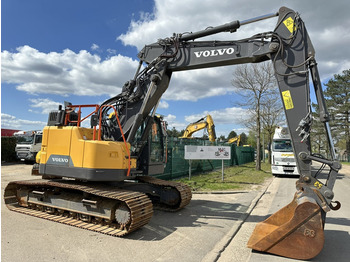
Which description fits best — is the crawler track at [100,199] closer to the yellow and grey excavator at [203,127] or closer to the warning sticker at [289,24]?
the warning sticker at [289,24]

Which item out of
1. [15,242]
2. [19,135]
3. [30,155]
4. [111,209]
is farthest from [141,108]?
[19,135]

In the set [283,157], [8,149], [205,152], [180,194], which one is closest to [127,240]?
[180,194]

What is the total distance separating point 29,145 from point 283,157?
19500 millimetres

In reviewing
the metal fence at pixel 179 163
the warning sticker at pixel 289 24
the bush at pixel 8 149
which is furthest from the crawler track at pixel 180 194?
the bush at pixel 8 149

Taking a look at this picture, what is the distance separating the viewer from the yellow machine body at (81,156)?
228 inches

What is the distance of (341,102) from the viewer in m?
50.2

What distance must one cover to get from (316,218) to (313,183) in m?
0.75

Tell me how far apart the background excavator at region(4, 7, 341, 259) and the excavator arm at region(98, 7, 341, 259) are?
0.7 inches

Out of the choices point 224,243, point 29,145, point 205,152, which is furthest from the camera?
point 29,145

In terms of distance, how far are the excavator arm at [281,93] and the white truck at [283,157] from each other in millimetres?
13273

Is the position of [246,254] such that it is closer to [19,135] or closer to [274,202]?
[274,202]

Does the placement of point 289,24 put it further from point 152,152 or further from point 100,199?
point 100,199

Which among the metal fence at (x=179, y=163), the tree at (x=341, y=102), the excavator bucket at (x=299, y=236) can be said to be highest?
the tree at (x=341, y=102)

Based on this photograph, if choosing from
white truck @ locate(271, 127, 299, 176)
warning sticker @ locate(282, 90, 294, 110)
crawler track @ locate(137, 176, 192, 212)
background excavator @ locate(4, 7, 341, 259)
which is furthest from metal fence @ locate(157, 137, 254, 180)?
warning sticker @ locate(282, 90, 294, 110)
